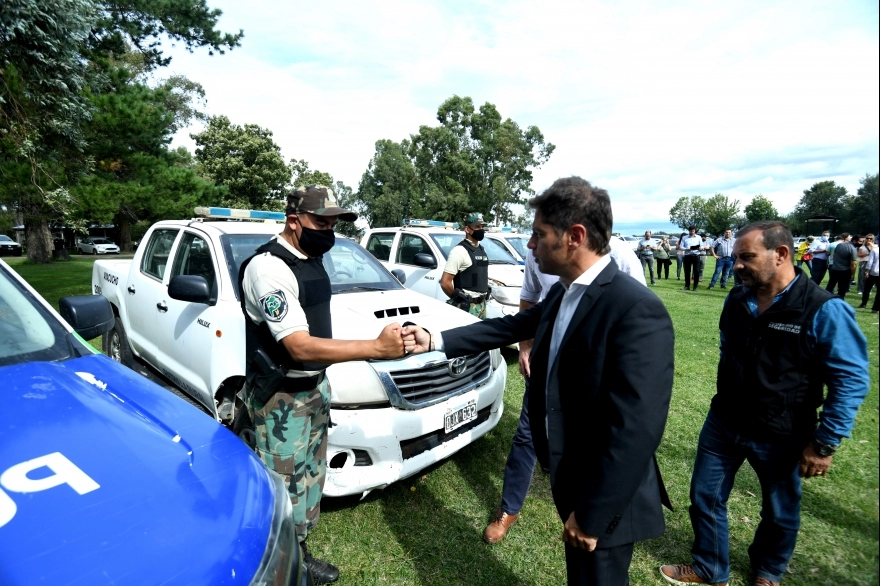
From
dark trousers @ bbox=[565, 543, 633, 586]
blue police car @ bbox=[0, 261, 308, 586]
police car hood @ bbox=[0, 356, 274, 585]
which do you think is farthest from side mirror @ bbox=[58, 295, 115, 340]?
dark trousers @ bbox=[565, 543, 633, 586]

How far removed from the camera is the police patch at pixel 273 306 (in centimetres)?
205

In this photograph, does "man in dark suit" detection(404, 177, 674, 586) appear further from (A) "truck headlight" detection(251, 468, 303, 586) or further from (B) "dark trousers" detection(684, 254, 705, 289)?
(B) "dark trousers" detection(684, 254, 705, 289)

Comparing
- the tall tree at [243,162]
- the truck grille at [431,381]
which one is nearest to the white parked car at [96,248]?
the tall tree at [243,162]

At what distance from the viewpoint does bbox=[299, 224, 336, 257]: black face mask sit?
90.0 inches

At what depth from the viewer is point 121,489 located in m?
1.42

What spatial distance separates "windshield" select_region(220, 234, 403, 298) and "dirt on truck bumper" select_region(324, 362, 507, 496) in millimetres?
1341

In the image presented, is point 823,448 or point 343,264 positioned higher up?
point 343,264

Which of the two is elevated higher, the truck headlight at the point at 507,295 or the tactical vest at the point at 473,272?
the tactical vest at the point at 473,272

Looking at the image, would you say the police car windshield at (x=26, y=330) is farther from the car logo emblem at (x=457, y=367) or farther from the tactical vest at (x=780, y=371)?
the tactical vest at (x=780, y=371)

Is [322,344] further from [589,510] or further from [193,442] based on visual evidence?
[589,510]

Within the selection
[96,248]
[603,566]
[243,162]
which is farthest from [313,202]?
[96,248]

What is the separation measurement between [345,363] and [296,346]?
A: 2.65ft

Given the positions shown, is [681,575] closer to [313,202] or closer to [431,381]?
[431,381]

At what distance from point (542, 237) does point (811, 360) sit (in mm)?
1434
